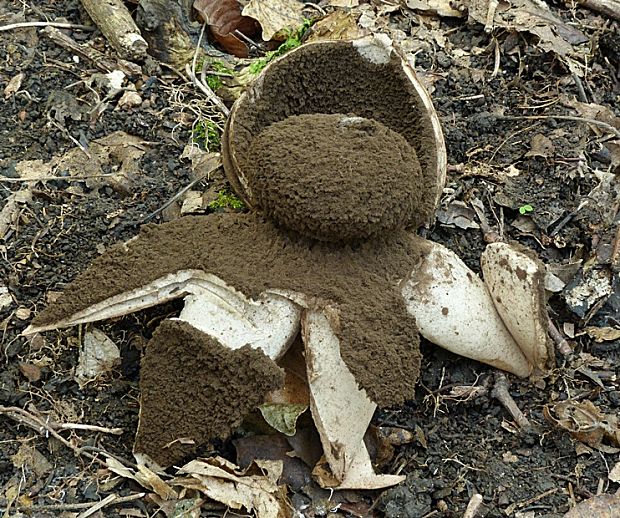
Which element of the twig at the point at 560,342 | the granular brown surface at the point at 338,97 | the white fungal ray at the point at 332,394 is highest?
the granular brown surface at the point at 338,97

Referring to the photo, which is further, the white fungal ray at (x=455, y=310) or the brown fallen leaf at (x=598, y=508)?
the white fungal ray at (x=455, y=310)

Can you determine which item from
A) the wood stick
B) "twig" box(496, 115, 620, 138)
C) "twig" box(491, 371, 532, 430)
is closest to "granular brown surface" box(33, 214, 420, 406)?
"twig" box(491, 371, 532, 430)

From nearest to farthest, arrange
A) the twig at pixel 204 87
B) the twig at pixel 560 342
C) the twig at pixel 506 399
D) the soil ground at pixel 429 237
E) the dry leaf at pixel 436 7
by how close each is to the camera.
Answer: the soil ground at pixel 429 237, the twig at pixel 506 399, the twig at pixel 560 342, the twig at pixel 204 87, the dry leaf at pixel 436 7

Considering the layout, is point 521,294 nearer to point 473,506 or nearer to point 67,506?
point 473,506

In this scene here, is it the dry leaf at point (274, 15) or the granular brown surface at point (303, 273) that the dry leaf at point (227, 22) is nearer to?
the dry leaf at point (274, 15)

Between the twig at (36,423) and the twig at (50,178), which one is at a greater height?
the twig at (50,178)

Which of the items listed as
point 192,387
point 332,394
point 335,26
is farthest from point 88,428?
point 335,26

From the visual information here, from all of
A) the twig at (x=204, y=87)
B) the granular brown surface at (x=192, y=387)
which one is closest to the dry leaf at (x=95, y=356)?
the granular brown surface at (x=192, y=387)
